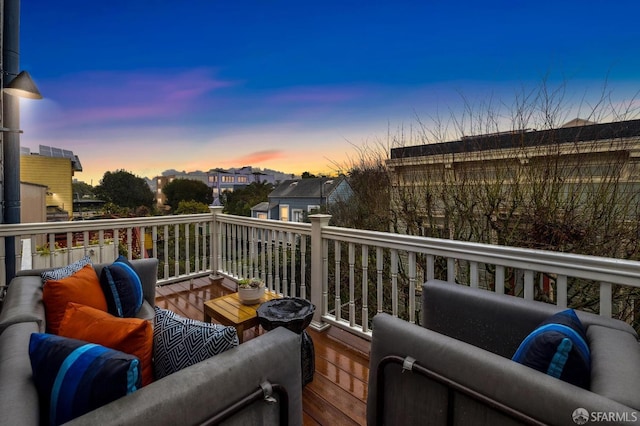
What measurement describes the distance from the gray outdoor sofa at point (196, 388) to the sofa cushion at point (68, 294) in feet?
0.64

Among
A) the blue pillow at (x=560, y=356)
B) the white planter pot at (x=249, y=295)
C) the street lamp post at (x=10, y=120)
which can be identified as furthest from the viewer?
the street lamp post at (x=10, y=120)

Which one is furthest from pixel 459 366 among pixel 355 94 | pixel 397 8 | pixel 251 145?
pixel 251 145

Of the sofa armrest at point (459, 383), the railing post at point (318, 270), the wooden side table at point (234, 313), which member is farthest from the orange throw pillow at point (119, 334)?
the railing post at point (318, 270)

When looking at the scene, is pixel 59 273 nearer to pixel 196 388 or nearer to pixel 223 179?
pixel 196 388

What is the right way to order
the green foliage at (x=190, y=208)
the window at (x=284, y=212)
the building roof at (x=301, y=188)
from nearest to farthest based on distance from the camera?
the building roof at (x=301, y=188) → the window at (x=284, y=212) → the green foliage at (x=190, y=208)

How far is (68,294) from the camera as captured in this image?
1.75 meters

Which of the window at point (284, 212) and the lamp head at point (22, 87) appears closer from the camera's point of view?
the lamp head at point (22, 87)

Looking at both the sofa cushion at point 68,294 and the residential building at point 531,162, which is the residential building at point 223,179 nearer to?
the residential building at point 531,162

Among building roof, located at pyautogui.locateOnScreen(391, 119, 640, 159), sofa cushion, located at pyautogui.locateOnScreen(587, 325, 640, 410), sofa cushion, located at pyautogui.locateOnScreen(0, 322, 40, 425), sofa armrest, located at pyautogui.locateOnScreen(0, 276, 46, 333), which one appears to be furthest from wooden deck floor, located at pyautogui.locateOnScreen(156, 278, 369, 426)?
building roof, located at pyautogui.locateOnScreen(391, 119, 640, 159)

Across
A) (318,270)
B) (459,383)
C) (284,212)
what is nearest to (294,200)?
(284,212)

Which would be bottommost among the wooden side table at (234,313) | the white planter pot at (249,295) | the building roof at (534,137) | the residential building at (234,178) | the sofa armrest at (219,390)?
the wooden side table at (234,313)

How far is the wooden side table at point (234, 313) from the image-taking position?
208cm

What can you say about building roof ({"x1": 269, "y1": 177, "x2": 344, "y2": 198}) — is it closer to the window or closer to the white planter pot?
the window

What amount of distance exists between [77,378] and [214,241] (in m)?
3.75
